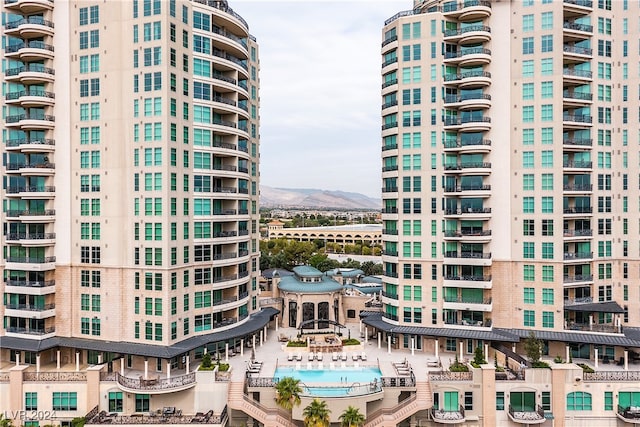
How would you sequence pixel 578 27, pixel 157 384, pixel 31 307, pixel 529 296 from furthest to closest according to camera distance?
pixel 578 27
pixel 529 296
pixel 31 307
pixel 157 384

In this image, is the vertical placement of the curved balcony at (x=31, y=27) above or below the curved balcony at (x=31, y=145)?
above

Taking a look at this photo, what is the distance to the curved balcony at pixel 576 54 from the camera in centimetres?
4400

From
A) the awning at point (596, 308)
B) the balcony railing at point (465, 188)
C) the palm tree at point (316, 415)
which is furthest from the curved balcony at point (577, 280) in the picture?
the palm tree at point (316, 415)

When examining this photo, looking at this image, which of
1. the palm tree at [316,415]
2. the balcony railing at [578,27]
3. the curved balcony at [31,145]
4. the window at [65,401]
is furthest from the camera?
the balcony railing at [578,27]

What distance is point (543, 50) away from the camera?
43281mm

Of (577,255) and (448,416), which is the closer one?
(448,416)

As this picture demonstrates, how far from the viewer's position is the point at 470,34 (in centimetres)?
4384

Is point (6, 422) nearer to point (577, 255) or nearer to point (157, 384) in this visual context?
point (157, 384)

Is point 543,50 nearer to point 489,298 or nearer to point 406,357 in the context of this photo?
point 489,298

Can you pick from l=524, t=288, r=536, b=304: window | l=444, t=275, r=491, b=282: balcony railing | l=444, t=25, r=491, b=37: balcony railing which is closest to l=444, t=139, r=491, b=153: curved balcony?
l=444, t=25, r=491, b=37: balcony railing

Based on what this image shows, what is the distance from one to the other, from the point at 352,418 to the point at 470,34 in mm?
34298

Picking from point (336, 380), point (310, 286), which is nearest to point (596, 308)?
point (336, 380)

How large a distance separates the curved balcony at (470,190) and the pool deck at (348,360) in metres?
14.8

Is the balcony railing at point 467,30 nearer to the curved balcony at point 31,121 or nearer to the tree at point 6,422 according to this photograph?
the curved balcony at point 31,121
